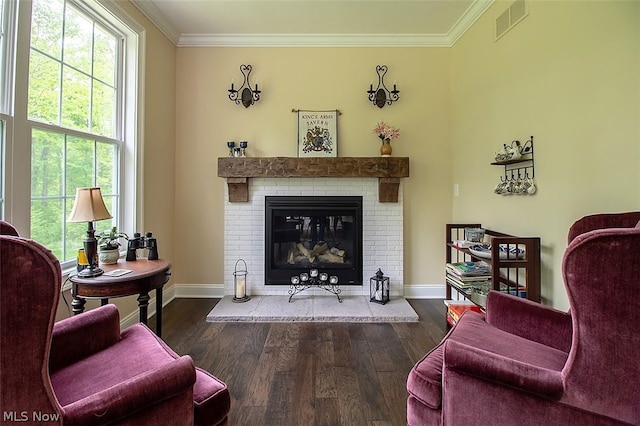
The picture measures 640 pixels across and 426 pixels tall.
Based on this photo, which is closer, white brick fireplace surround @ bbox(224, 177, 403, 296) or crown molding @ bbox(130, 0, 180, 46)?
crown molding @ bbox(130, 0, 180, 46)

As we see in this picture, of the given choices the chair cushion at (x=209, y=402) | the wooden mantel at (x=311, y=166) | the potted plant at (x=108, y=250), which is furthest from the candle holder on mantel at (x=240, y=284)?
the chair cushion at (x=209, y=402)

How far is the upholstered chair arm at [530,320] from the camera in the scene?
1262 mm

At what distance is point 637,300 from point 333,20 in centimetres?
298

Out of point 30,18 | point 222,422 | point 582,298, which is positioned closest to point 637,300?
point 582,298

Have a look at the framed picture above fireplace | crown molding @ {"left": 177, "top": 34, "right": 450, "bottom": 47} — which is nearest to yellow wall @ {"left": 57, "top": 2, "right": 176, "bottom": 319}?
crown molding @ {"left": 177, "top": 34, "right": 450, "bottom": 47}

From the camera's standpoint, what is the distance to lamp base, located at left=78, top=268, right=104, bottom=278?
1.61 metres

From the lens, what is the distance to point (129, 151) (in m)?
2.51

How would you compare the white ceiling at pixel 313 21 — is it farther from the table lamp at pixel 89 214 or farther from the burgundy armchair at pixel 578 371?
the burgundy armchair at pixel 578 371

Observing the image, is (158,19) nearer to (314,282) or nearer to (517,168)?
(314,282)

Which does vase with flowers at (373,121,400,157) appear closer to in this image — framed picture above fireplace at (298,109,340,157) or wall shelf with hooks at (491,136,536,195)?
framed picture above fireplace at (298,109,340,157)

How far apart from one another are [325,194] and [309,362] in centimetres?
167

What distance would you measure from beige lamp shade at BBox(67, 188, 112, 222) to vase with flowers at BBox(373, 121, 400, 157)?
7.95ft

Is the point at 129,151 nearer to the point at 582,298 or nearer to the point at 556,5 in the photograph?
the point at 582,298

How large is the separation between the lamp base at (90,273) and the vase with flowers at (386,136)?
253 centimetres
